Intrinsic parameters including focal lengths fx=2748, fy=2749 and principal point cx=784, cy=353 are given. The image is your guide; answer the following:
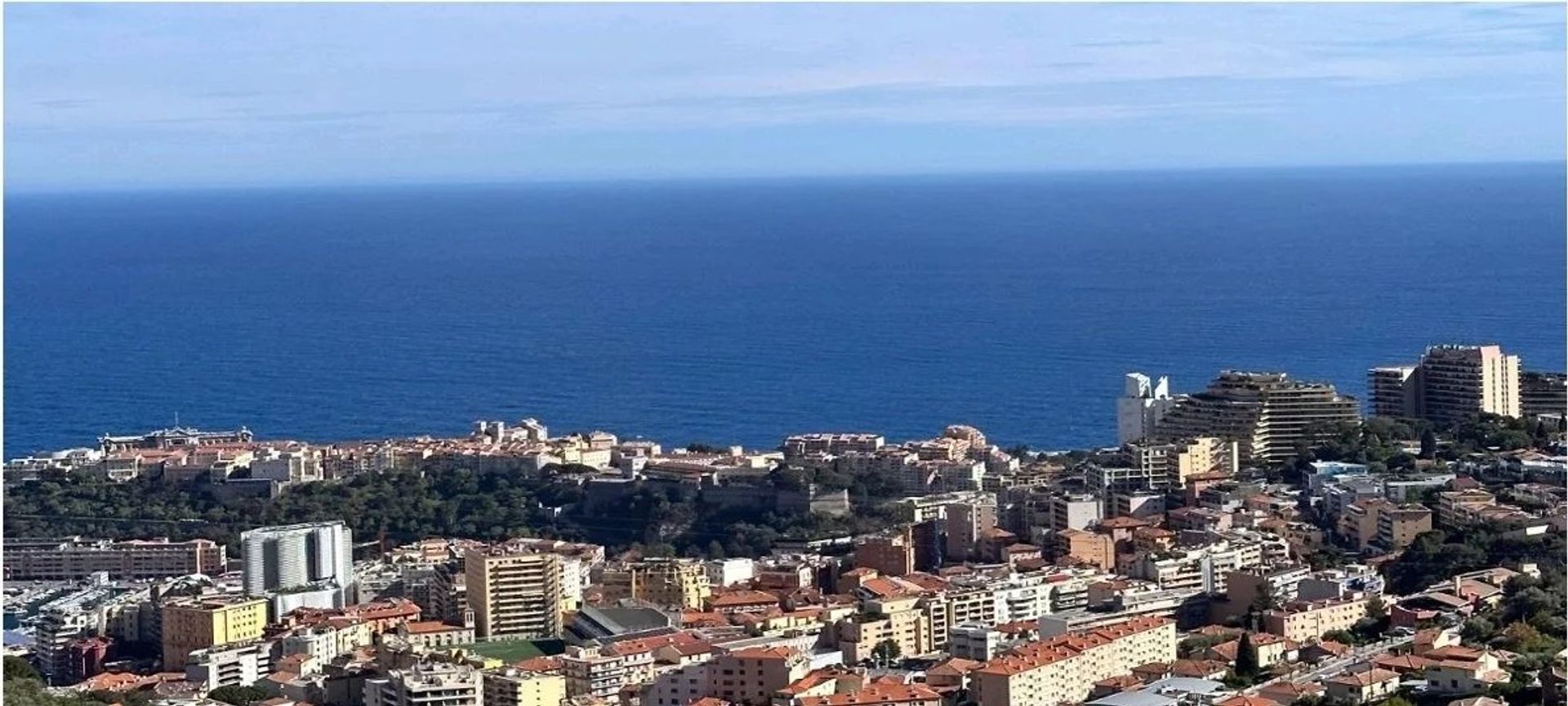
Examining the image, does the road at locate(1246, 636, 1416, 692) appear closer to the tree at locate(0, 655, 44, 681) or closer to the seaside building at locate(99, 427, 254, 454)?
the tree at locate(0, 655, 44, 681)

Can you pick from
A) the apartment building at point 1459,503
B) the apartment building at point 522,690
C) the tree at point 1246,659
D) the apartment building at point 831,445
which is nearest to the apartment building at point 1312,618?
the tree at point 1246,659

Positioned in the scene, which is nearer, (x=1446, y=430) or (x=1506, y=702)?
(x=1506, y=702)

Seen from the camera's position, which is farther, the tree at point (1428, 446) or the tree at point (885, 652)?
the tree at point (1428, 446)

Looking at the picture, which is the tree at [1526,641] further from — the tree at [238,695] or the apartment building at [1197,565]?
the tree at [238,695]

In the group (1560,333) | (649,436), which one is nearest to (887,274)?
(1560,333)

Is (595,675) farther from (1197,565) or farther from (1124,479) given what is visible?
(1124,479)

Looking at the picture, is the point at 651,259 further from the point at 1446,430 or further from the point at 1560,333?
the point at 1446,430
